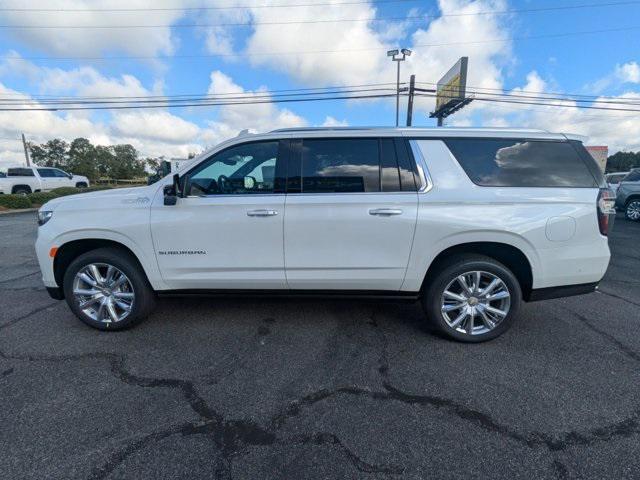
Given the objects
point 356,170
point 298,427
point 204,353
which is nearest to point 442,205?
point 356,170

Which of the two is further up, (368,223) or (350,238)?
(368,223)

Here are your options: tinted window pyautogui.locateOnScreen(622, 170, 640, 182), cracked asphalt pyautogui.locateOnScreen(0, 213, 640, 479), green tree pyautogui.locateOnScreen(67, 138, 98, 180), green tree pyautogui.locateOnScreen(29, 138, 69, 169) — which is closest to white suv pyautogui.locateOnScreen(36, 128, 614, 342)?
cracked asphalt pyautogui.locateOnScreen(0, 213, 640, 479)

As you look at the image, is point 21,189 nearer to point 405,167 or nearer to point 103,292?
A: point 103,292

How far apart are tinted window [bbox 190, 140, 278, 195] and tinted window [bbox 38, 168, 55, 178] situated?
24468mm

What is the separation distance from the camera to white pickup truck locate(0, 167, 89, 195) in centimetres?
1991

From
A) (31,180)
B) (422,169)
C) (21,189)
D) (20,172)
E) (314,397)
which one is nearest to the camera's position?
(314,397)

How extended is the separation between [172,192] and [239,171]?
2.14 feet

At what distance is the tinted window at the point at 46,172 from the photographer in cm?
2123

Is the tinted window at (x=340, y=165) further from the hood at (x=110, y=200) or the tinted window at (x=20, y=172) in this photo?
the tinted window at (x=20, y=172)

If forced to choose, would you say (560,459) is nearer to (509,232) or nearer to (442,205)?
(509,232)

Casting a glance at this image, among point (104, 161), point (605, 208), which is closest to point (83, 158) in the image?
point (104, 161)

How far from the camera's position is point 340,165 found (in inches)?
126

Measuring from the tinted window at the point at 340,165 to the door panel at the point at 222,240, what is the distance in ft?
1.35

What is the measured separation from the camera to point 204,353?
3043mm
